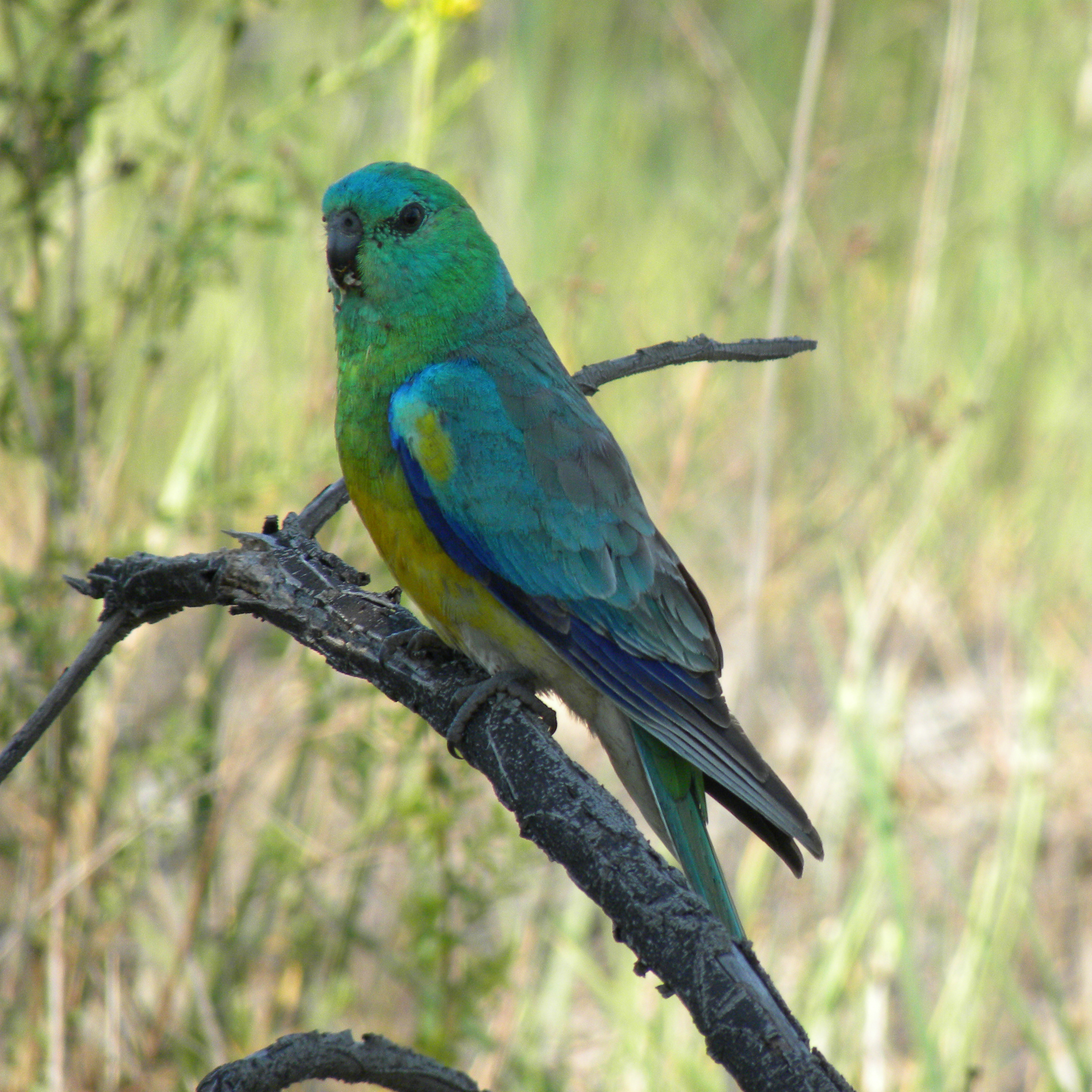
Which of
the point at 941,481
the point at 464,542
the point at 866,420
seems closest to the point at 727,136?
the point at 866,420

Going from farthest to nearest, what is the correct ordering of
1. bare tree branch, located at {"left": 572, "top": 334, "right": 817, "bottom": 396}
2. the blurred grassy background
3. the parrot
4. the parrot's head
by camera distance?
the blurred grassy background
the parrot's head
the parrot
bare tree branch, located at {"left": 572, "top": 334, "right": 817, "bottom": 396}

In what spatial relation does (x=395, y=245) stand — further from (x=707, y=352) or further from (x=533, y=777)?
(x=533, y=777)

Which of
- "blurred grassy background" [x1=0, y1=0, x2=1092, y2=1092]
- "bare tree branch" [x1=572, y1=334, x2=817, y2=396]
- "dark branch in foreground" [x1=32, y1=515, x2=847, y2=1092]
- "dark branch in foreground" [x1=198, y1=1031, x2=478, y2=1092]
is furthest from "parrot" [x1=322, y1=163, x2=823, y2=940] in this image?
"dark branch in foreground" [x1=198, y1=1031, x2=478, y2=1092]

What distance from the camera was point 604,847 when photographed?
147cm

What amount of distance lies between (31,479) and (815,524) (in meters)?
2.81

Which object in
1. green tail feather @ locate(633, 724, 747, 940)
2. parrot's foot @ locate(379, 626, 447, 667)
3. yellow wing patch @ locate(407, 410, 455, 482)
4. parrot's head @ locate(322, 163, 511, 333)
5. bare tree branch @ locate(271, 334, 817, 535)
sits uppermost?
parrot's head @ locate(322, 163, 511, 333)

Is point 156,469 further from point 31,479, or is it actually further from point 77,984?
point 77,984

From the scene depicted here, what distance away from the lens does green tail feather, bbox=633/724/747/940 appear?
88.7 inches

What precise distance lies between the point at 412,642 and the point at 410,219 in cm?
100

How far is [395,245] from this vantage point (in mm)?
2602

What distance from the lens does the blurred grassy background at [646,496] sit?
3.02m

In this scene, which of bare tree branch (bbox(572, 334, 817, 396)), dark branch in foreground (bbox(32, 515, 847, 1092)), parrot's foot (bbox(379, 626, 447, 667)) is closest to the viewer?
dark branch in foreground (bbox(32, 515, 847, 1092))

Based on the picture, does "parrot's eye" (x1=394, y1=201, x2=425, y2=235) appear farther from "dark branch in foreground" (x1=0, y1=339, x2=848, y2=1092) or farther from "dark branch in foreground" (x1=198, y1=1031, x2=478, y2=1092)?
"dark branch in foreground" (x1=198, y1=1031, x2=478, y2=1092)

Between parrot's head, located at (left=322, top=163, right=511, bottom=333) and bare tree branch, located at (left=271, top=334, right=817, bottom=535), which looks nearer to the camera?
bare tree branch, located at (left=271, top=334, right=817, bottom=535)
